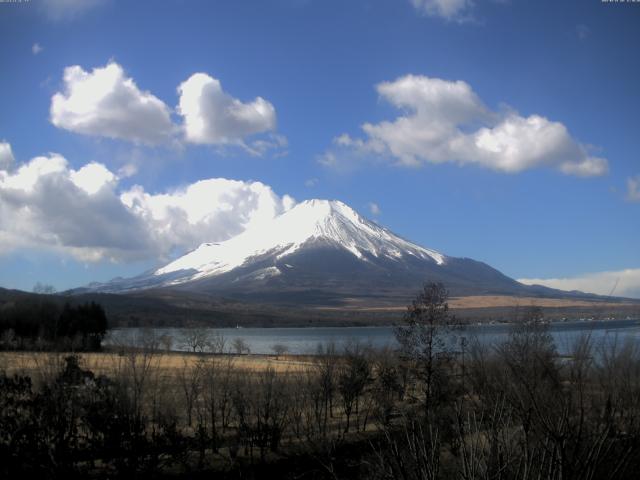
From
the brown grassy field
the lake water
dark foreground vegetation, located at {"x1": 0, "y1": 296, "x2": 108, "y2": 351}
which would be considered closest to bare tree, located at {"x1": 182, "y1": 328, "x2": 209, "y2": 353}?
the lake water

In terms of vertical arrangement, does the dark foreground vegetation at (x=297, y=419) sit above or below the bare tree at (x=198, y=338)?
above

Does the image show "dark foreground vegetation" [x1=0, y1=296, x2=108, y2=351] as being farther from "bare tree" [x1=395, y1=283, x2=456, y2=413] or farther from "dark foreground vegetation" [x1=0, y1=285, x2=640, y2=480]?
"bare tree" [x1=395, y1=283, x2=456, y2=413]

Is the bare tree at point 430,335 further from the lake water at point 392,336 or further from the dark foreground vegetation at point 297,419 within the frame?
the lake water at point 392,336

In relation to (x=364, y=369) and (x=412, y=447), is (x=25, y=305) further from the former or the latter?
(x=412, y=447)

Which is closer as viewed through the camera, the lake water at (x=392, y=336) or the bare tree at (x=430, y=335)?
the lake water at (x=392, y=336)

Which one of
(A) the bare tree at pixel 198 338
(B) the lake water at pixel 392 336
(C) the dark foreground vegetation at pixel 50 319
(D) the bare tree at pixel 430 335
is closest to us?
(B) the lake water at pixel 392 336

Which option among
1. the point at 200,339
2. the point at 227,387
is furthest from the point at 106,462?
the point at 200,339

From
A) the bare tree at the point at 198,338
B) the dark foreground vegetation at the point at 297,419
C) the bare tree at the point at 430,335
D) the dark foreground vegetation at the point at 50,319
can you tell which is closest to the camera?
the dark foreground vegetation at the point at 297,419

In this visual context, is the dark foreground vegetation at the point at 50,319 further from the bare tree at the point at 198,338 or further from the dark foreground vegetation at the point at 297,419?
the dark foreground vegetation at the point at 297,419

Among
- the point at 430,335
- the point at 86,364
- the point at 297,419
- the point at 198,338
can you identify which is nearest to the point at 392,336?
the point at 198,338

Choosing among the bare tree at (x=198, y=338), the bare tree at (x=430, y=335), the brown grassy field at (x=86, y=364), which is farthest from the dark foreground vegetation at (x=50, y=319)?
the bare tree at (x=430, y=335)

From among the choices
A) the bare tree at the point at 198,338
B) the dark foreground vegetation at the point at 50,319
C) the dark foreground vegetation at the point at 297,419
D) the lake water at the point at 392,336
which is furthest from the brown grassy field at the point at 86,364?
the dark foreground vegetation at the point at 50,319

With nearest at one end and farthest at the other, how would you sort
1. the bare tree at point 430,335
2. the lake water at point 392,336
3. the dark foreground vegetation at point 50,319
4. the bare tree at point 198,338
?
the lake water at point 392,336 → the bare tree at point 430,335 → the dark foreground vegetation at point 50,319 → the bare tree at point 198,338

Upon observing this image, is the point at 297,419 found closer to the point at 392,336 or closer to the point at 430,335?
the point at 430,335
